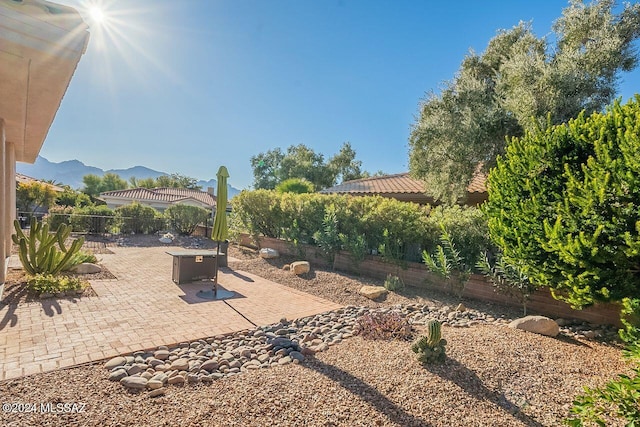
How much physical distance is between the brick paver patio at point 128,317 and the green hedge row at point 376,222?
122 inches

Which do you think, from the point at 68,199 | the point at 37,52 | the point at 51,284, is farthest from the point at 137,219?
the point at 37,52

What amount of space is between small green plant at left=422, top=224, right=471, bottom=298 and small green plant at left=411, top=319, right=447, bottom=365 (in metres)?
3.62

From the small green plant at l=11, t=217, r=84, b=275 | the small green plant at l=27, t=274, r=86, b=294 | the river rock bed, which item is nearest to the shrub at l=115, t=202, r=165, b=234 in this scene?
the small green plant at l=11, t=217, r=84, b=275

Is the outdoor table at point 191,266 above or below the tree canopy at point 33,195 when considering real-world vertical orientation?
below

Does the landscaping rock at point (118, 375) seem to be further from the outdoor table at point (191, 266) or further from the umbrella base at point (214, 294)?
→ the outdoor table at point (191, 266)

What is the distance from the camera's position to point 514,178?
6.20 m

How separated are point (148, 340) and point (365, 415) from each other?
3813 mm

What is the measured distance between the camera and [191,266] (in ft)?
29.7

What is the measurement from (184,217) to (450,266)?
56.9 ft

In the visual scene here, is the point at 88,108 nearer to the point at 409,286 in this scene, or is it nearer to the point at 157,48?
the point at 157,48

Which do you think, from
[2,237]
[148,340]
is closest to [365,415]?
[148,340]

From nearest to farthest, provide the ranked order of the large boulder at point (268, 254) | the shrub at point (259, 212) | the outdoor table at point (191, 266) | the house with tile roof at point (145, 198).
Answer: the outdoor table at point (191, 266), the large boulder at point (268, 254), the shrub at point (259, 212), the house with tile roof at point (145, 198)

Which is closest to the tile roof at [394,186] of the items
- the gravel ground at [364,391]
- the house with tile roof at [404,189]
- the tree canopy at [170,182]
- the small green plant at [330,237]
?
→ the house with tile roof at [404,189]

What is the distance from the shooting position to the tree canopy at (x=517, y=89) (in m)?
8.55
